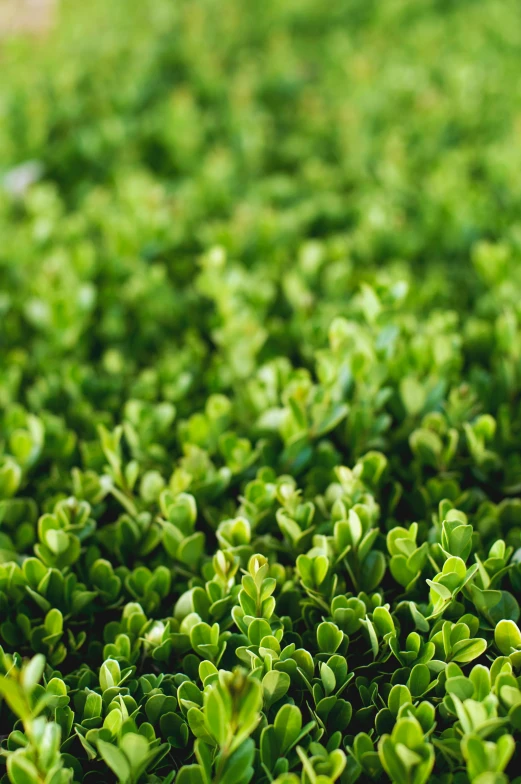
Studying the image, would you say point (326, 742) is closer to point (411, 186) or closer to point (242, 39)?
point (411, 186)

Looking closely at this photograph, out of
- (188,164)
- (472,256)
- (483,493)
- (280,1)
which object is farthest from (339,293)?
(280,1)

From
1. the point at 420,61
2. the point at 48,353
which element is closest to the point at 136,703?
the point at 48,353

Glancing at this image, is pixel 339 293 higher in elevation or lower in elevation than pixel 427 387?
higher

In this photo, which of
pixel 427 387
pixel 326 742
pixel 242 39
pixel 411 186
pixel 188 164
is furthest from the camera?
pixel 242 39

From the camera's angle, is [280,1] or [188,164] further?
[280,1]

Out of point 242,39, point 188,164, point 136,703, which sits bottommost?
point 136,703

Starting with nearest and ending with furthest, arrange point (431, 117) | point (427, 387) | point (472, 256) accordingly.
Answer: point (427, 387) → point (472, 256) → point (431, 117)
